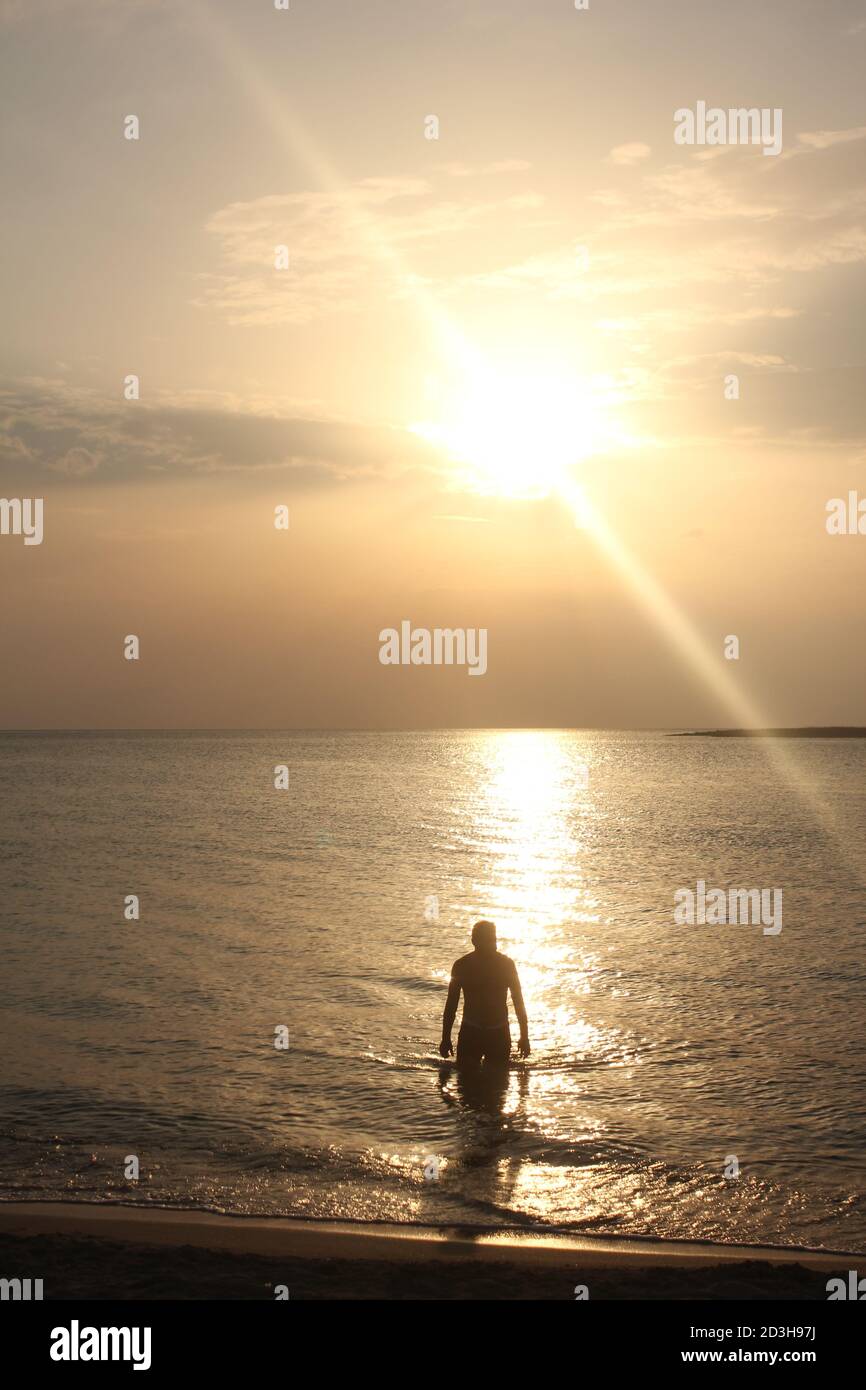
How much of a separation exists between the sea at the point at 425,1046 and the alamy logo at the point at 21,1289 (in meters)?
2.67

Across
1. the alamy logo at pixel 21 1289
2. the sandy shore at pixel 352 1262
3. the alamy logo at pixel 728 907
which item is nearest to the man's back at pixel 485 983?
the sandy shore at pixel 352 1262

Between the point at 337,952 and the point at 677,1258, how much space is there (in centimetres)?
1636

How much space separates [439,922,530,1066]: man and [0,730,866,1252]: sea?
0.37m

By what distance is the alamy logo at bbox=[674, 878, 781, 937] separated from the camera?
1208 inches

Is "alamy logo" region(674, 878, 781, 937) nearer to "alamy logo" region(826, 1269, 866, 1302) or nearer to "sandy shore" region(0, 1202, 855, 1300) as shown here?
"sandy shore" region(0, 1202, 855, 1300)

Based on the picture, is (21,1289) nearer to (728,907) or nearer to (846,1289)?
(846,1289)

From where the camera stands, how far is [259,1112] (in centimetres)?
1391

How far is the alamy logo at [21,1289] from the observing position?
8.08 meters
